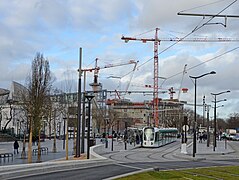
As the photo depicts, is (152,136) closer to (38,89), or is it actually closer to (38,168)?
(38,89)

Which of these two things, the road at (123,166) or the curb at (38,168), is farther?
the road at (123,166)

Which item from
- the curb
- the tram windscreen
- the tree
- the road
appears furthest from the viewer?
the tram windscreen

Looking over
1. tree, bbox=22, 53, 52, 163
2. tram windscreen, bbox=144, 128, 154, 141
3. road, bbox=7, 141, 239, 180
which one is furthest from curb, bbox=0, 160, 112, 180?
tram windscreen, bbox=144, 128, 154, 141

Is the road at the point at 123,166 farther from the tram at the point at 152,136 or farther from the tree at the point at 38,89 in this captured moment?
the tram at the point at 152,136

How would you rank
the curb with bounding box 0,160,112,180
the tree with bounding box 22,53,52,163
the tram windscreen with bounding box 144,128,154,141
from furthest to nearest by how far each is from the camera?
the tram windscreen with bounding box 144,128,154,141
the tree with bounding box 22,53,52,163
the curb with bounding box 0,160,112,180

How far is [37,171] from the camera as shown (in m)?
24.8

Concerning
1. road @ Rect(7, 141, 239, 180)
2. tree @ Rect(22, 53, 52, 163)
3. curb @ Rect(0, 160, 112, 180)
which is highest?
tree @ Rect(22, 53, 52, 163)

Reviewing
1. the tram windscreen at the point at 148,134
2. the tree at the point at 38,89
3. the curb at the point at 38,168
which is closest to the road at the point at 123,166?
the curb at the point at 38,168

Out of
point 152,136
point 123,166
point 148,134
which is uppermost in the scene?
point 148,134

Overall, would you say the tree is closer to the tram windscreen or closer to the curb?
the curb

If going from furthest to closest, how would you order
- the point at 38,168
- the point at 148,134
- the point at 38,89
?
the point at 148,134 < the point at 38,89 < the point at 38,168

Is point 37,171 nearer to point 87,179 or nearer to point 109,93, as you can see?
point 87,179

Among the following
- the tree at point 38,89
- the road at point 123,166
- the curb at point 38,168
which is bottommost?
the road at point 123,166

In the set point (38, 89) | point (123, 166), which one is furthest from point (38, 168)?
point (38, 89)
